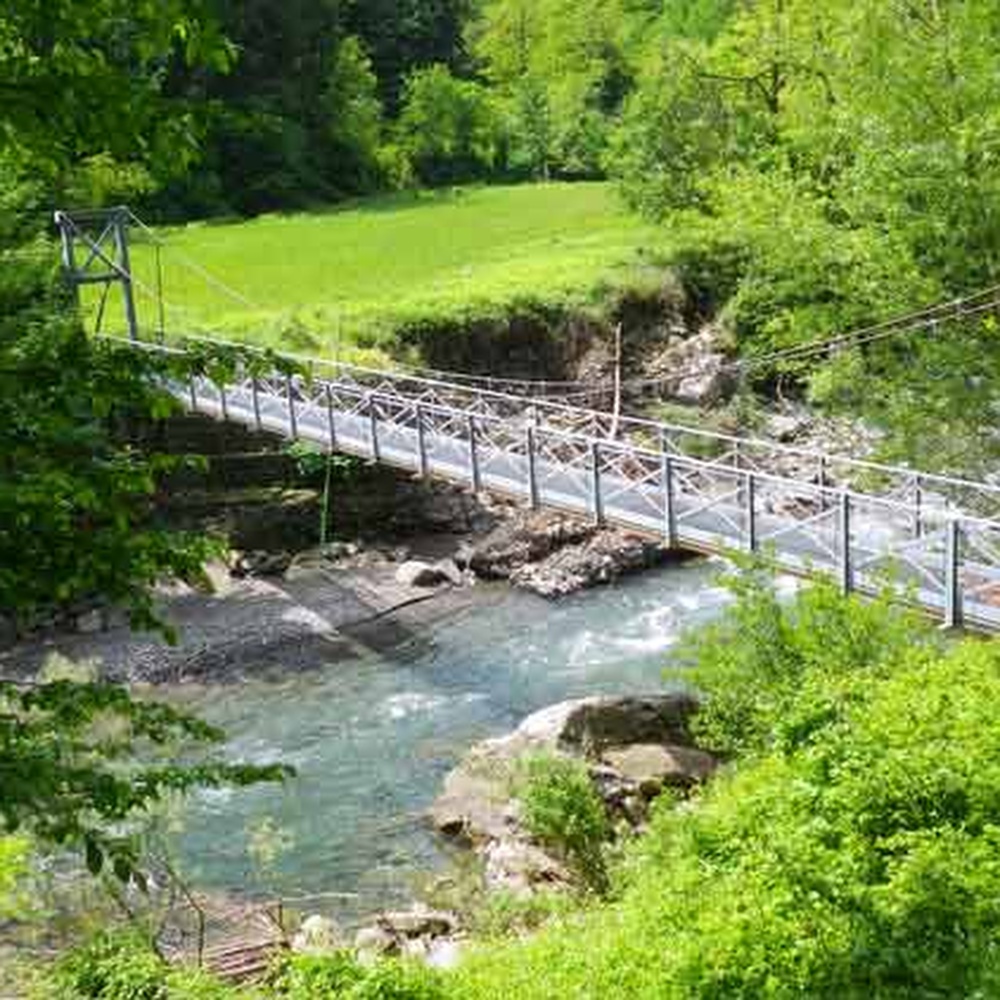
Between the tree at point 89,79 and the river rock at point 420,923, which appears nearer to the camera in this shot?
the tree at point 89,79

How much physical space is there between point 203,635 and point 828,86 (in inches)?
512

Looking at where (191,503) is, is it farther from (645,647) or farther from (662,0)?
(662,0)

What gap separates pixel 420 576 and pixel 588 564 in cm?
221

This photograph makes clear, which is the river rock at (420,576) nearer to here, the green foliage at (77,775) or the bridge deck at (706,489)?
the bridge deck at (706,489)

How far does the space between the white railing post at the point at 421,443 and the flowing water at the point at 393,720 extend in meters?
2.05

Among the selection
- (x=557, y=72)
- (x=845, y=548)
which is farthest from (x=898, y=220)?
(x=557, y=72)

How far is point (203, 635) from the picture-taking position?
53.7 feet

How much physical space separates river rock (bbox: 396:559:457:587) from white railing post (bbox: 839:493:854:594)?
328 inches

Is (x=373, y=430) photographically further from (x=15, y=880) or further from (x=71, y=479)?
(x=71, y=479)

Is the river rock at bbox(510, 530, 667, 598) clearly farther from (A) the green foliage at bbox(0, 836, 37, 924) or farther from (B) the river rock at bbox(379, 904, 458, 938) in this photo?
(A) the green foliage at bbox(0, 836, 37, 924)

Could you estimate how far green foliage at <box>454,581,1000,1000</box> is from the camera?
6.02 metres

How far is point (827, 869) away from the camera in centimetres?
663

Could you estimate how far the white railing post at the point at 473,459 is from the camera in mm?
14562

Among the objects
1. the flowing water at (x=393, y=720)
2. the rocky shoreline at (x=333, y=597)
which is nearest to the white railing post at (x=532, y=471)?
the rocky shoreline at (x=333, y=597)
